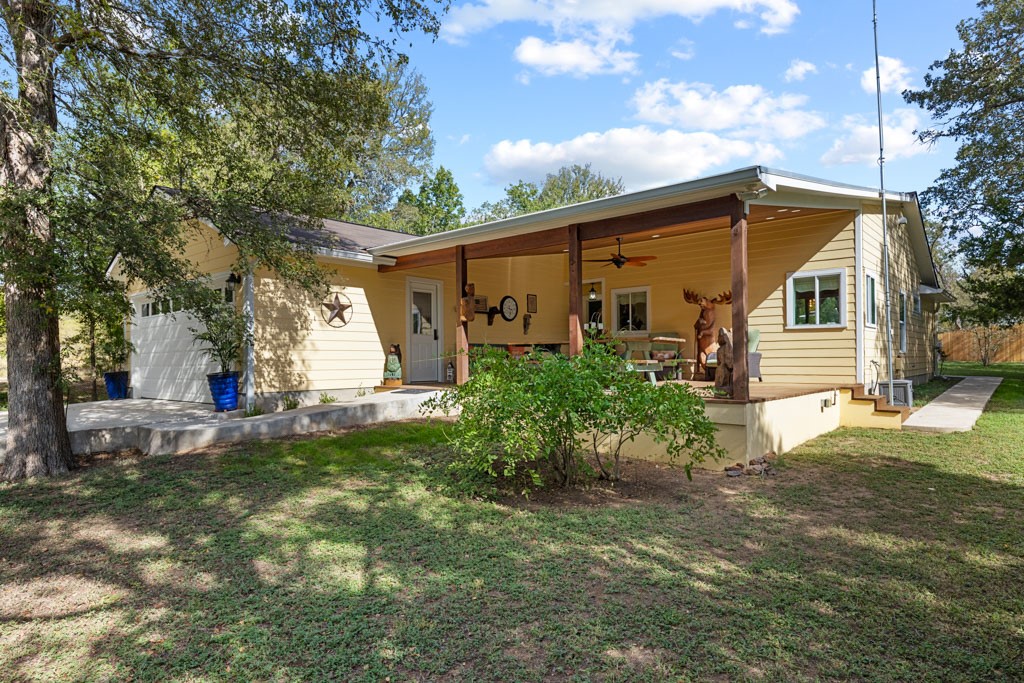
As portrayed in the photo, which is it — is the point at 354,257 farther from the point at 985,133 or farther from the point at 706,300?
the point at 985,133

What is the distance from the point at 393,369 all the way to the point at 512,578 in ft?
23.4

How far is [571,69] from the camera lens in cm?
1546

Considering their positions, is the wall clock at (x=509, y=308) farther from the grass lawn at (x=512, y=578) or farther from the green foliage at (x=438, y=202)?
the green foliage at (x=438, y=202)

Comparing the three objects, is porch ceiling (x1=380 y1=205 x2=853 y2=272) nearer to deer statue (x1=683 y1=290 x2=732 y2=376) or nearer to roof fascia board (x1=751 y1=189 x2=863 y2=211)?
roof fascia board (x1=751 y1=189 x2=863 y2=211)

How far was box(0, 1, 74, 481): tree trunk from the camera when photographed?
16.2ft

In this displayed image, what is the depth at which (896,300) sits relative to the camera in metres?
10.1

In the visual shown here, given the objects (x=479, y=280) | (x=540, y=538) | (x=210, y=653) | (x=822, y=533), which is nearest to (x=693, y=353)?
(x=479, y=280)

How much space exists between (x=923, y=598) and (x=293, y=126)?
7.51 metres

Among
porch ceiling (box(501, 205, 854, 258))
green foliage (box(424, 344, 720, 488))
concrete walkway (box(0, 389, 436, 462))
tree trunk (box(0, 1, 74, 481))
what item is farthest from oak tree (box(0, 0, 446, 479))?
green foliage (box(424, 344, 720, 488))

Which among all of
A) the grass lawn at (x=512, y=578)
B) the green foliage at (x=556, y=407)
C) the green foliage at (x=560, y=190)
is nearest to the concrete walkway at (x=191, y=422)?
the grass lawn at (x=512, y=578)

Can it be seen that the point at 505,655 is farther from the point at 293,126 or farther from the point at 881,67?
the point at 881,67

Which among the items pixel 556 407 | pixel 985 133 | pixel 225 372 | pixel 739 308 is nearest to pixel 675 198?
pixel 739 308

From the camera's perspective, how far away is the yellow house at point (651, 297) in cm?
623

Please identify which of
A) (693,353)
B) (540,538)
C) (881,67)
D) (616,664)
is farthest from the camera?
(693,353)
